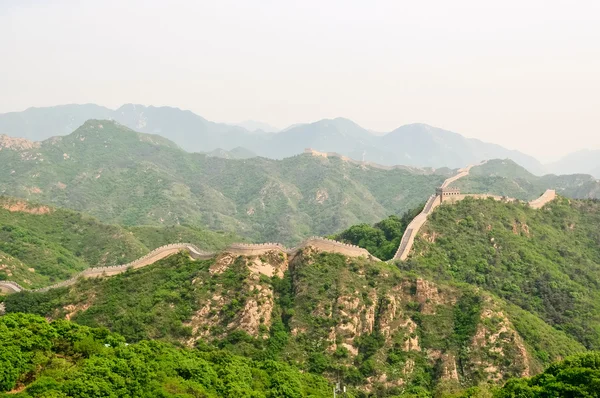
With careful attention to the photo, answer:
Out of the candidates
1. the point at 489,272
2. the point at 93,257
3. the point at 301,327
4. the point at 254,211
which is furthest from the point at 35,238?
the point at 254,211

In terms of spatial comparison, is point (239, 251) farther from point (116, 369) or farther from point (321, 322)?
Answer: point (116, 369)

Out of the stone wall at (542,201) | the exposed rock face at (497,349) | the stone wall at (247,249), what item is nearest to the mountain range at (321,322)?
the exposed rock face at (497,349)

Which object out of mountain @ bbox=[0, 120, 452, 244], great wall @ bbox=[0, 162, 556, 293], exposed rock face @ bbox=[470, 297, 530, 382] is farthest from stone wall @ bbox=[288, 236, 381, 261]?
mountain @ bbox=[0, 120, 452, 244]

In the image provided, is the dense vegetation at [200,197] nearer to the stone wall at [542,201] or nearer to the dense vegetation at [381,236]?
the dense vegetation at [381,236]

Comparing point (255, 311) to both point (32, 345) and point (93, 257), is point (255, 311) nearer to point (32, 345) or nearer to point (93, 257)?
point (32, 345)

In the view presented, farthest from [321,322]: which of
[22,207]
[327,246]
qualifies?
[22,207]

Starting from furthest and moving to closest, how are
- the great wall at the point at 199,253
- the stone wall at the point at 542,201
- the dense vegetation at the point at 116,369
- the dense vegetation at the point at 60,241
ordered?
1. the stone wall at the point at 542,201
2. the dense vegetation at the point at 60,241
3. the great wall at the point at 199,253
4. the dense vegetation at the point at 116,369
